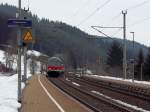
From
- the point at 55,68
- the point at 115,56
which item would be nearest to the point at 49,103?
the point at 55,68

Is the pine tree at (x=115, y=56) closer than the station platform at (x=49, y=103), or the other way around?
the station platform at (x=49, y=103)

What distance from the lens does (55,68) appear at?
269 feet

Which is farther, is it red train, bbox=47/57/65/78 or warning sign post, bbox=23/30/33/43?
red train, bbox=47/57/65/78

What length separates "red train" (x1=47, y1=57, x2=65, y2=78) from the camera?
82312mm

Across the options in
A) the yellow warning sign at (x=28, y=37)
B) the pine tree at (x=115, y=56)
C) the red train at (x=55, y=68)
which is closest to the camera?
the yellow warning sign at (x=28, y=37)

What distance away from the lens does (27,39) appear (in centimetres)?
2434

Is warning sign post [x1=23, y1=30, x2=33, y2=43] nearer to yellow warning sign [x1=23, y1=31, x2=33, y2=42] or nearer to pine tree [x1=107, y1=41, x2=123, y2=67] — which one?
yellow warning sign [x1=23, y1=31, x2=33, y2=42]

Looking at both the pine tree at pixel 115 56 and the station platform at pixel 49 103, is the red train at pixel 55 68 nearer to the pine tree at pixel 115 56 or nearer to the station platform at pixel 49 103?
the pine tree at pixel 115 56

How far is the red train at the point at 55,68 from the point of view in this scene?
82.3m

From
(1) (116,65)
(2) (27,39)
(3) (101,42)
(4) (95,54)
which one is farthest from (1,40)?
(2) (27,39)

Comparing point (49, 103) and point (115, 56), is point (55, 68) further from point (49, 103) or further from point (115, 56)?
point (49, 103)

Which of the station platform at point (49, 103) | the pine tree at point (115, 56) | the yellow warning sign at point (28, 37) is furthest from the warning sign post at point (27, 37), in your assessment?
the pine tree at point (115, 56)

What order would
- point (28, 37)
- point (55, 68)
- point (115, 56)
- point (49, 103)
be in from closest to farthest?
point (28, 37) → point (49, 103) → point (55, 68) → point (115, 56)

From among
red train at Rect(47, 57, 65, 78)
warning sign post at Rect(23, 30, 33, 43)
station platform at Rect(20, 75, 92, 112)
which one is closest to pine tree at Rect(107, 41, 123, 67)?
red train at Rect(47, 57, 65, 78)
